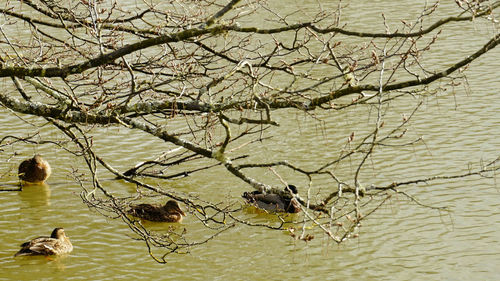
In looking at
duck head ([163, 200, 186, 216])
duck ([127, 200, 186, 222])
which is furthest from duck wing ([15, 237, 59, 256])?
duck head ([163, 200, 186, 216])

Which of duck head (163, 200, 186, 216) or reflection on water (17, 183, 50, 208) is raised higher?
reflection on water (17, 183, 50, 208)

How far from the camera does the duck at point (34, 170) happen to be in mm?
10953

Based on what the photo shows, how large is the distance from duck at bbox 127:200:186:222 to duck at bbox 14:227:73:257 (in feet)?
3.55

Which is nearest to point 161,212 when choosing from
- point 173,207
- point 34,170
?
point 173,207

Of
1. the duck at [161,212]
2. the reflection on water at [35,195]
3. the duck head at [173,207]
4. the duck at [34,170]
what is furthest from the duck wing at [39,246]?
the duck at [34,170]

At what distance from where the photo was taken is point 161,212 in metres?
9.88

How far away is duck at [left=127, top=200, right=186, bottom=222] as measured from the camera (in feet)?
32.0

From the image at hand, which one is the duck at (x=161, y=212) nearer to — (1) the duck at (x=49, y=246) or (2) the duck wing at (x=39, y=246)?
(1) the duck at (x=49, y=246)

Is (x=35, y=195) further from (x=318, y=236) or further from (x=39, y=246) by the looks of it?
(x=318, y=236)

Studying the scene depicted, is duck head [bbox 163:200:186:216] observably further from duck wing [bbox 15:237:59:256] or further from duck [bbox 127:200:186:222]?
duck wing [bbox 15:237:59:256]

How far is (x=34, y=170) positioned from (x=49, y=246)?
8.64ft

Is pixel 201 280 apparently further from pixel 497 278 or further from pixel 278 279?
pixel 497 278

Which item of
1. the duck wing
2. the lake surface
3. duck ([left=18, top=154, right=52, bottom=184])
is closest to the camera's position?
the lake surface

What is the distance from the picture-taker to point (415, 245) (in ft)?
28.5
